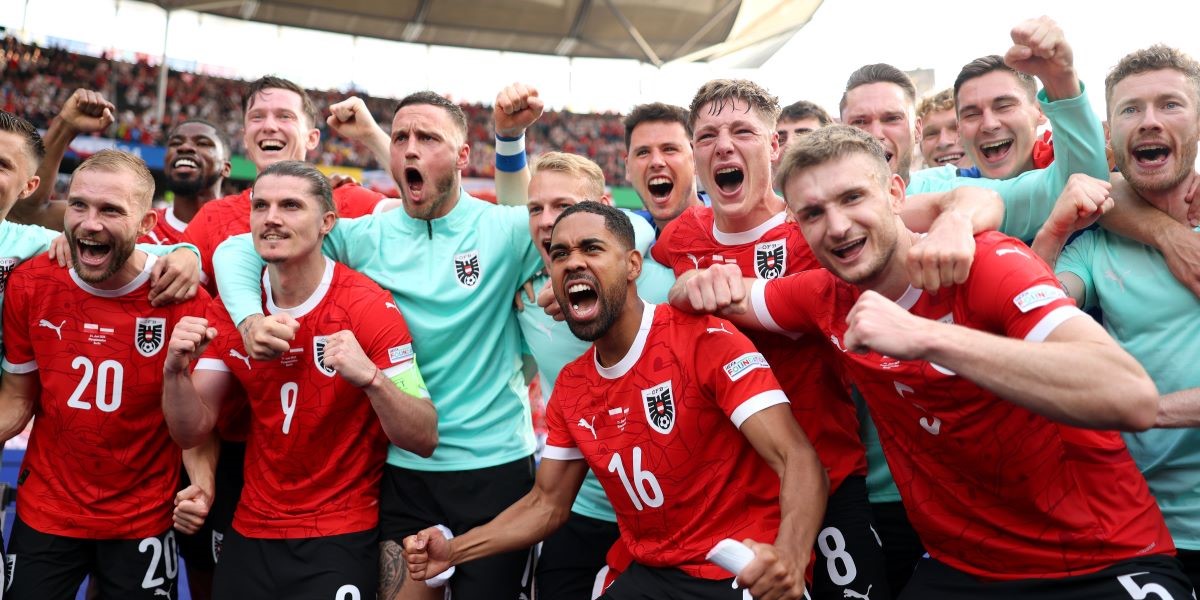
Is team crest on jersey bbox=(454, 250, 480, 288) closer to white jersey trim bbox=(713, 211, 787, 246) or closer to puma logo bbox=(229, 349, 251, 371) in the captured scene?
puma logo bbox=(229, 349, 251, 371)

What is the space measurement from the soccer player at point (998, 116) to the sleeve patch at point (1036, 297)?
196 centimetres

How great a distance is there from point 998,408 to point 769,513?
0.96m

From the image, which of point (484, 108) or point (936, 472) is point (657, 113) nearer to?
point (936, 472)

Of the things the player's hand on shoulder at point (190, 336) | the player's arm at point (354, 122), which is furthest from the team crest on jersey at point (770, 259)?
the player's hand on shoulder at point (190, 336)

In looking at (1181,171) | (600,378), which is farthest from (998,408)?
(600,378)

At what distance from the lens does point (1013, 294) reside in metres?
2.57

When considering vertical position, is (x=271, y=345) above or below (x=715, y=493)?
above

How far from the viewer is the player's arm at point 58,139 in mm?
4957

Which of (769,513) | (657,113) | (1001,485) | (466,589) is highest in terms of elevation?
(657,113)

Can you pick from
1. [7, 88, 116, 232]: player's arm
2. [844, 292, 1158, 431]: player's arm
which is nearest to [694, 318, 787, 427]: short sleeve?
[844, 292, 1158, 431]: player's arm

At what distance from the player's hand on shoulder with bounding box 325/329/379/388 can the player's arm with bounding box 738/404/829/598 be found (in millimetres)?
1611

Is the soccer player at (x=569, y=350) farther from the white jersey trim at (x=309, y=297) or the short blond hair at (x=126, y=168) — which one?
the short blond hair at (x=126, y=168)

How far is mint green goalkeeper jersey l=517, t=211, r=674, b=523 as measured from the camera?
4.18 m

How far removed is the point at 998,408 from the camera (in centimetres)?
287
